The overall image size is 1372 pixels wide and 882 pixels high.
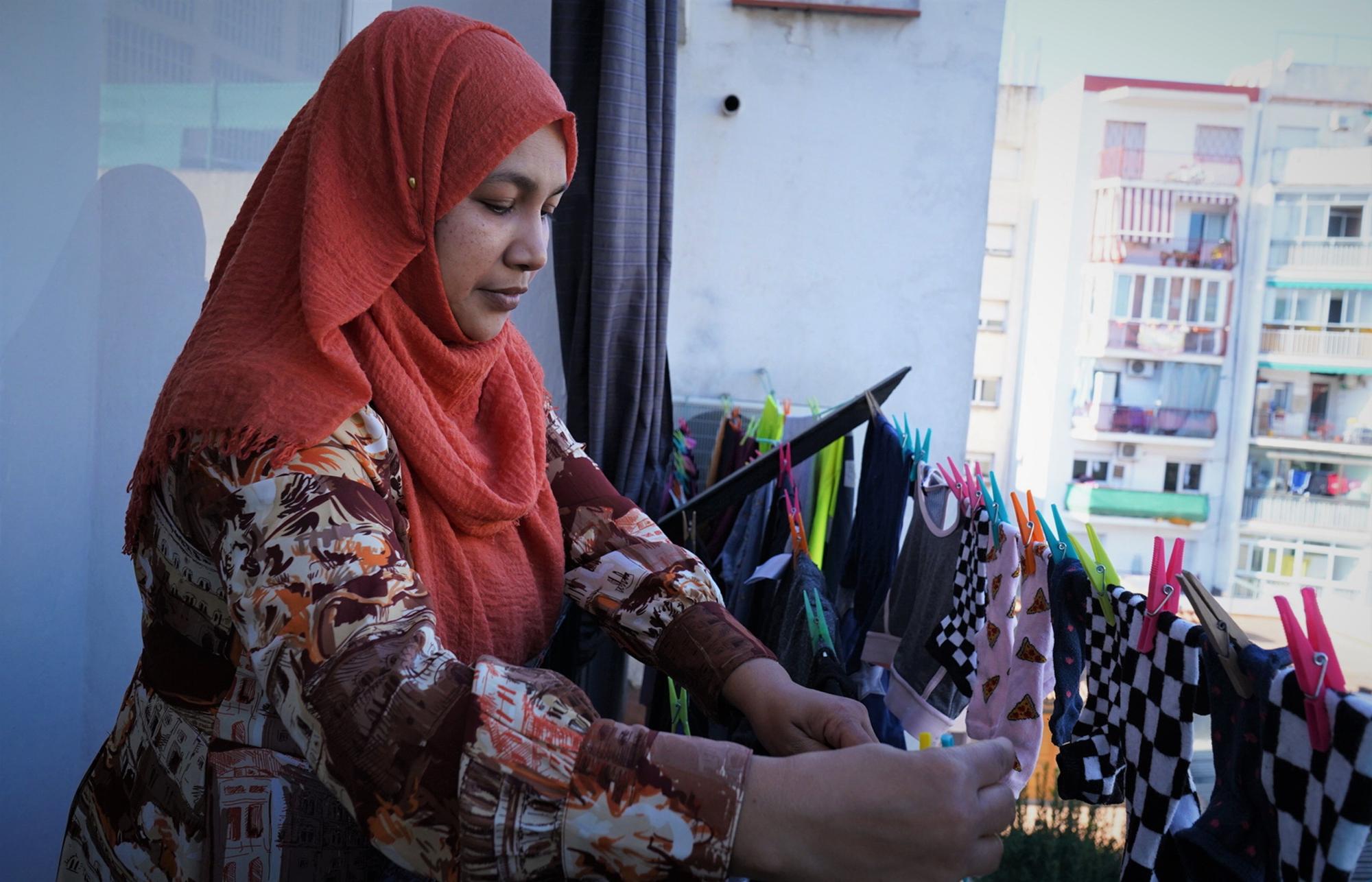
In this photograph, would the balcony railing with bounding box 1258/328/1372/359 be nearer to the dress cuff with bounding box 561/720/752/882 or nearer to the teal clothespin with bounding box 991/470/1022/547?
the teal clothespin with bounding box 991/470/1022/547

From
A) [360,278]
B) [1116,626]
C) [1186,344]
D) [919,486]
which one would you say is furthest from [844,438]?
[1186,344]

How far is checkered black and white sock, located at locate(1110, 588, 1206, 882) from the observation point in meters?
0.79

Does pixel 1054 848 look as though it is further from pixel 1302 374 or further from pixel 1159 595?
pixel 1302 374

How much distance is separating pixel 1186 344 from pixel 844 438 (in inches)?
727

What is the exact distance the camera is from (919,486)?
1518 millimetres

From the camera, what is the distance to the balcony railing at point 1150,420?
1688 centimetres

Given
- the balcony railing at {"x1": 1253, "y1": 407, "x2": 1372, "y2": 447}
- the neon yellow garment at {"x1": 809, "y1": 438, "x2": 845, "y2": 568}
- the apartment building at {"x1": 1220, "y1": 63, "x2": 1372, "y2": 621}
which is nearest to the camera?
the neon yellow garment at {"x1": 809, "y1": 438, "x2": 845, "y2": 568}

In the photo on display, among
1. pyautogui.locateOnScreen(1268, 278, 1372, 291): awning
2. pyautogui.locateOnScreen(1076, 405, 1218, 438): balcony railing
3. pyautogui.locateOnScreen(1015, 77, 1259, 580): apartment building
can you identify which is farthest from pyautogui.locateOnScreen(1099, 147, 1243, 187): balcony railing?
pyautogui.locateOnScreen(1076, 405, 1218, 438): balcony railing

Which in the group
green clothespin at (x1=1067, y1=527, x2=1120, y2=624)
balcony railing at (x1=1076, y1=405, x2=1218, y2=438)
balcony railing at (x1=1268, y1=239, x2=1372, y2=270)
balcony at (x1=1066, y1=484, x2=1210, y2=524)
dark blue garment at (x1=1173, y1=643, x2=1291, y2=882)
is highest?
balcony railing at (x1=1268, y1=239, x2=1372, y2=270)

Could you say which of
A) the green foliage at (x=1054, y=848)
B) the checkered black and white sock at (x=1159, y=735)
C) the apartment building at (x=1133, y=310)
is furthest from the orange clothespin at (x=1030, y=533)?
the apartment building at (x=1133, y=310)

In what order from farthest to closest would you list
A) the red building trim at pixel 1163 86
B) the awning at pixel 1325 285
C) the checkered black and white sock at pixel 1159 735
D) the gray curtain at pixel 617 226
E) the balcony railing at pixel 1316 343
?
the red building trim at pixel 1163 86 → the awning at pixel 1325 285 → the balcony railing at pixel 1316 343 → the gray curtain at pixel 617 226 → the checkered black and white sock at pixel 1159 735

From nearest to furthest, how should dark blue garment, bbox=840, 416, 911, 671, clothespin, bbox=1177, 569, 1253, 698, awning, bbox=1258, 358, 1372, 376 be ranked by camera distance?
clothespin, bbox=1177, 569, 1253, 698
dark blue garment, bbox=840, 416, 911, 671
awning, bbox=1258, 358, 1372, 376

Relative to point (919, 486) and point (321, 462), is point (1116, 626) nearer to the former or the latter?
point (919, 486)

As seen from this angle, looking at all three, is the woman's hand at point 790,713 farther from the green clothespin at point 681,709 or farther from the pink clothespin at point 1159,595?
the green clothespin at point 681,709
